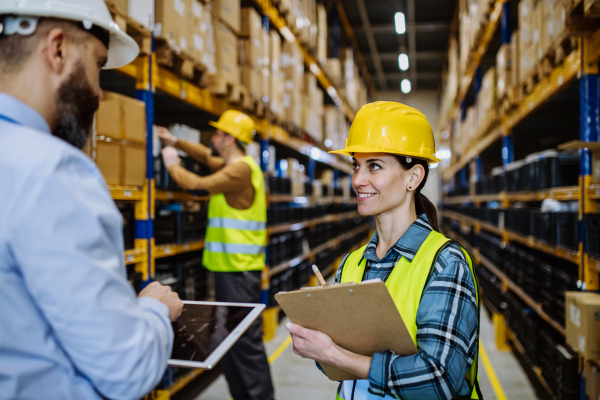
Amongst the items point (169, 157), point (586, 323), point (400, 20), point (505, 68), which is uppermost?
point (400, 20)

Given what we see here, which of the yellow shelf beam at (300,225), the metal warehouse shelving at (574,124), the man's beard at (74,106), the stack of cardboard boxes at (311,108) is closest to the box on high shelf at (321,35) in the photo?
the stack of cardboard boxes at (311,108)

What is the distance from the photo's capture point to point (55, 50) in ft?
3.37

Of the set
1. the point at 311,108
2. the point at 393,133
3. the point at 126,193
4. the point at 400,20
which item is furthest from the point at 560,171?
the point at 400,20

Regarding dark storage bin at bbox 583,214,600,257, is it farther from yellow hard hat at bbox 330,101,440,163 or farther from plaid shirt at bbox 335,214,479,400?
plaid shirt at bbox 335,214,479,400

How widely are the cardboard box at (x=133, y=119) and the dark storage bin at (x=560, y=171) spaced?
3364mm

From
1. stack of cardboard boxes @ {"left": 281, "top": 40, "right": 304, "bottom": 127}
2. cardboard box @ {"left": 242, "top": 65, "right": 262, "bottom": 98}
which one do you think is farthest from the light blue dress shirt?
stack of cardboard boxes @ {"left": 281, "top": 40, "right": 304, "bottom": 127}

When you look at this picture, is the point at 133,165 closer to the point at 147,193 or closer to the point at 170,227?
the point at 147,193

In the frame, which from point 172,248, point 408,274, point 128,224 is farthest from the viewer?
point 172,248

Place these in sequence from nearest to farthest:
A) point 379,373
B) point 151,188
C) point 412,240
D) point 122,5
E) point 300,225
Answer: point 379,373, point 412,240, point 122,5, point 151,188, point 300,225

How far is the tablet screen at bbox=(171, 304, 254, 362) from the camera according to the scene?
A: 1190 mm

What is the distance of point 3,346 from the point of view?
0.85 meters

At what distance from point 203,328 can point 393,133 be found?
1006 millimetres

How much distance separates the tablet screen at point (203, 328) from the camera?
3.91 ft

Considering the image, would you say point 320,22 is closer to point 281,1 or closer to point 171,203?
point 281,1
